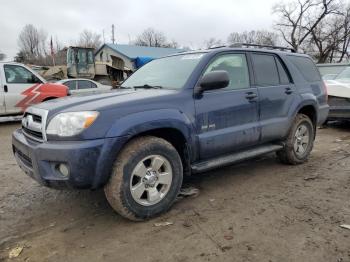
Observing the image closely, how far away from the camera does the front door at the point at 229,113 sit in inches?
159

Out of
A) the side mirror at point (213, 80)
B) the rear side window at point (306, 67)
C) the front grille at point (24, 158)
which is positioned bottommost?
the front grille at point (24, 158)

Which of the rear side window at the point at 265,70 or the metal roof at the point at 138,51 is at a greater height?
the metal roof at the point at 138,51

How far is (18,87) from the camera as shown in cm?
1022

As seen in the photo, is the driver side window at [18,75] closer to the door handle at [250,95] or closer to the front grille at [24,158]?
the front grille at [24,158]

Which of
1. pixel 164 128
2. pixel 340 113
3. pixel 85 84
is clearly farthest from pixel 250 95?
pixel 85 84

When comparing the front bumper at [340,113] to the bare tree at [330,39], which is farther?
the bare tree at [330,39]

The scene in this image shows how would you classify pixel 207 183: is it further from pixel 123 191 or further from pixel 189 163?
pixel 123 191

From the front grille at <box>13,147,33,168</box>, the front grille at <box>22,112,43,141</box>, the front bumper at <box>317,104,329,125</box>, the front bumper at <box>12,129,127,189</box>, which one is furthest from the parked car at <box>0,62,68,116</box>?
the front bumper at <box>317,104,329,125</box>

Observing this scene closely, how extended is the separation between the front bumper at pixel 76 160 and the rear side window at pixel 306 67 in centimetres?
346

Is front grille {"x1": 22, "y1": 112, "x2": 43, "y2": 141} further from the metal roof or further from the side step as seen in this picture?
the metal roof

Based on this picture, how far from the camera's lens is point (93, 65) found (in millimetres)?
25422

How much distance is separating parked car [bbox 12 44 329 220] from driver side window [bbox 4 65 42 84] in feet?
21.0

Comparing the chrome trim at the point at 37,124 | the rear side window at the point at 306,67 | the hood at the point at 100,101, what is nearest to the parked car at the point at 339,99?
the rear side window at the point at 306,67

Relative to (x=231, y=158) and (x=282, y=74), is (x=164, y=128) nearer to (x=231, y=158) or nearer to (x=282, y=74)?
(x=231, y=158)
